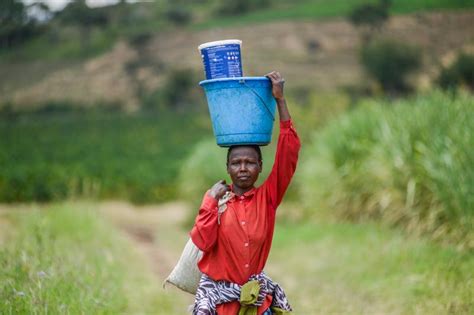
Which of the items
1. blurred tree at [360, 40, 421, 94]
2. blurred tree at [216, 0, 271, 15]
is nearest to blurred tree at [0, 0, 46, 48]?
blurred tree at [216, 0, 271, 15]

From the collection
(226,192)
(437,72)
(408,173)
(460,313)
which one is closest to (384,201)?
(408,173)

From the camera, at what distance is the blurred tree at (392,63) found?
28047mm

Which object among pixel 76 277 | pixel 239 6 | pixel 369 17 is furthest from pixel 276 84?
pixel 239 6

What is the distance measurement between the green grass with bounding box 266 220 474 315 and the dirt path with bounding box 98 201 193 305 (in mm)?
1645

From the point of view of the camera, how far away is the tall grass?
7.73 m

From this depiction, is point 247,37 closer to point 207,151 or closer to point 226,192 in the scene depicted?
point 207,151

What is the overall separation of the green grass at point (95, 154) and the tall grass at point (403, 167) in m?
5.74

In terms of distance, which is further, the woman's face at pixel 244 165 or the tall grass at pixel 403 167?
the tall grass at pixel 403 167

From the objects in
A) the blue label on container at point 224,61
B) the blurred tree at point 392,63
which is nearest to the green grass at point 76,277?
the blue label on container at point 224,61

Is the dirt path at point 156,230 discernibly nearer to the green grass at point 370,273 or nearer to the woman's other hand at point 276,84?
the green grass at point 370,273

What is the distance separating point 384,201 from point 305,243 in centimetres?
208

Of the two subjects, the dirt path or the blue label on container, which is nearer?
the blue label on container

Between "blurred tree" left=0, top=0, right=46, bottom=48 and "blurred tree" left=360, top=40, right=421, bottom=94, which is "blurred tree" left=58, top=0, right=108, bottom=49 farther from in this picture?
"blurred tree" left=360, top=40, right=421, bottom=94

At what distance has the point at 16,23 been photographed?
1268 inches
